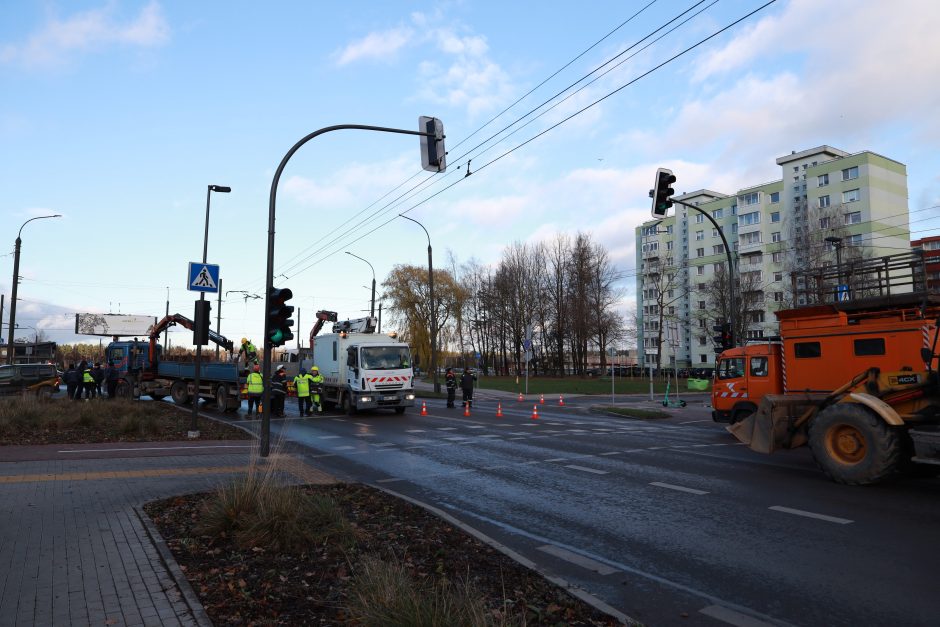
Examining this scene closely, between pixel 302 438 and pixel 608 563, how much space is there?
11482mm

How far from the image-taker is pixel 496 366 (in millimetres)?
80312

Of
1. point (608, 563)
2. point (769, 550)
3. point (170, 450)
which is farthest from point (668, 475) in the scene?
point (170, 450)

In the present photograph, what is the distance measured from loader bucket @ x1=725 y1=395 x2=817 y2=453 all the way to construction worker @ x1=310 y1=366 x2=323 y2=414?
15981 mm

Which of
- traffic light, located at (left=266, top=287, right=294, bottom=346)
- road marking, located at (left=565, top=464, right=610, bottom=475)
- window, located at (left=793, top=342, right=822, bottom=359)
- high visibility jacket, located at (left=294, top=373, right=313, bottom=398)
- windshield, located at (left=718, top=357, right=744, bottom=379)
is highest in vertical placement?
traffic light, located at (left=266, top=287, right=294, bottom=346)

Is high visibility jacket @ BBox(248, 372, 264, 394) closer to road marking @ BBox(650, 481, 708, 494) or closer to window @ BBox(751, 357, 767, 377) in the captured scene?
road marking @ BBox(650, 481, 708, 494)

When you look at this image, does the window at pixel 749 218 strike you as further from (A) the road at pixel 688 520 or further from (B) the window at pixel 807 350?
(B) the window at pixel 807 350

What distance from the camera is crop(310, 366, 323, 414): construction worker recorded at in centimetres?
2281

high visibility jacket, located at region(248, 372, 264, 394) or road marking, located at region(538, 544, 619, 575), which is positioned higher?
high visibility jacket, located at region(248, 372, 264, 394)

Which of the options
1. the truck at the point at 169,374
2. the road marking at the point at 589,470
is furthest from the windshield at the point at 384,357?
the road marking at the point at 589,470

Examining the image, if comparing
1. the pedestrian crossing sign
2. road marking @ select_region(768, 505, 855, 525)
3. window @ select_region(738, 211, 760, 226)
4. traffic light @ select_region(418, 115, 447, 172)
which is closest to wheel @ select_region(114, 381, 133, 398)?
the pedestrian crossing sign

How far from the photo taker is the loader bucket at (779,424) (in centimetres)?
1055

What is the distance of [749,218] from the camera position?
74.2m

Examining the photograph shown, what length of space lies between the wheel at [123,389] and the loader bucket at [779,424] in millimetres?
27592

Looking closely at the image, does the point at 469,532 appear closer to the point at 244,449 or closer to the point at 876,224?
the point at 244,449
